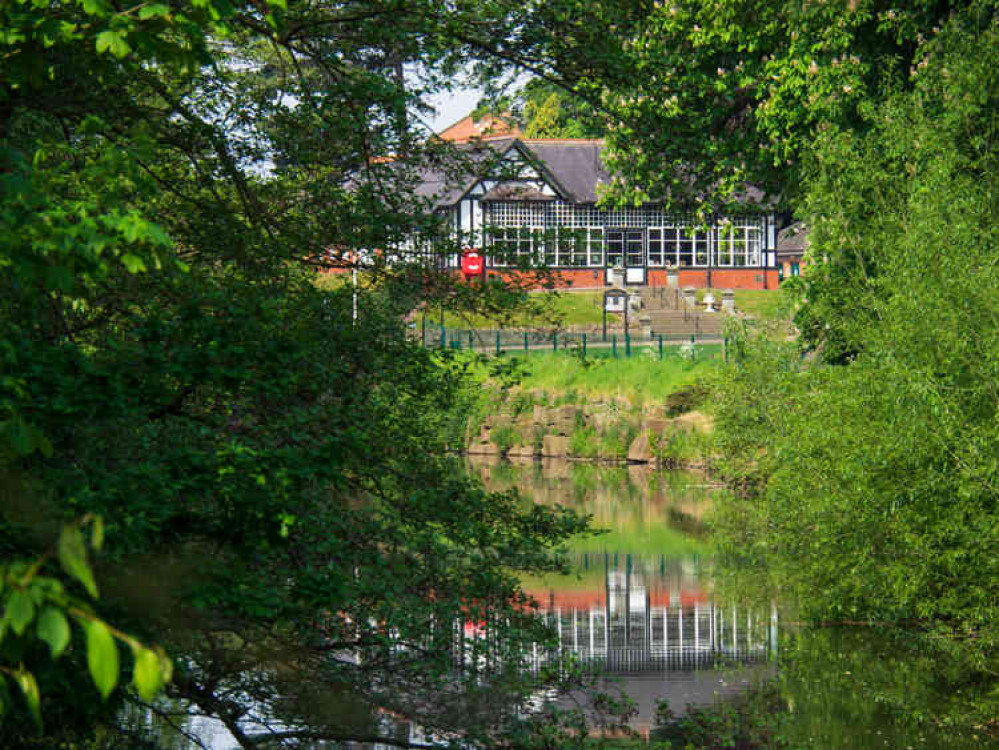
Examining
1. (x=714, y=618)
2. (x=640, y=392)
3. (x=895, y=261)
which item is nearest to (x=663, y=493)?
(x=640, y=392)

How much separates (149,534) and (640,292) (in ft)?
171

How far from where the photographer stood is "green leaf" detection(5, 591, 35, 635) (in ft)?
8.42

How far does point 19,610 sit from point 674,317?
1987 inches

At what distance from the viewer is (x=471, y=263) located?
9.03 meters

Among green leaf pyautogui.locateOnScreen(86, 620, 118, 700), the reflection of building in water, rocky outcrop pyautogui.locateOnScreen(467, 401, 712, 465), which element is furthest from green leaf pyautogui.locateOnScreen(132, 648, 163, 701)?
rocky outcrop pyautogui.locateOnScreen(467, 401, 712, 465)

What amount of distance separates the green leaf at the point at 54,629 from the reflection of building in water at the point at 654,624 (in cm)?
1203

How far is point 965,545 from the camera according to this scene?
1219 cm

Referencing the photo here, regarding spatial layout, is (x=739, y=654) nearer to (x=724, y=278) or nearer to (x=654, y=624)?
(x=654, y=624)

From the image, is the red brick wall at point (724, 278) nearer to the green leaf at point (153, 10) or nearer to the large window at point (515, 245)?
the large window at point (515, 245)

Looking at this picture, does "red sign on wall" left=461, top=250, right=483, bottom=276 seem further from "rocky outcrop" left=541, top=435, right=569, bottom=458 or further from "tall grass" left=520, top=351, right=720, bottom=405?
"rocky outcrop" left=541, top=435, right=569, bottom=458

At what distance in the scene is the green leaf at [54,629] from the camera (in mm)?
2453

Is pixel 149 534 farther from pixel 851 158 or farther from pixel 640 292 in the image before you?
pixel 640 292

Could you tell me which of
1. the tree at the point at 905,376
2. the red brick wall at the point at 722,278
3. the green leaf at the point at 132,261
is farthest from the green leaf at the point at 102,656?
the red brick wall at the point at 722,278

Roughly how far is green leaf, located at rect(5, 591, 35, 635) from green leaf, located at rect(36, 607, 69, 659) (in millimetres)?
50
